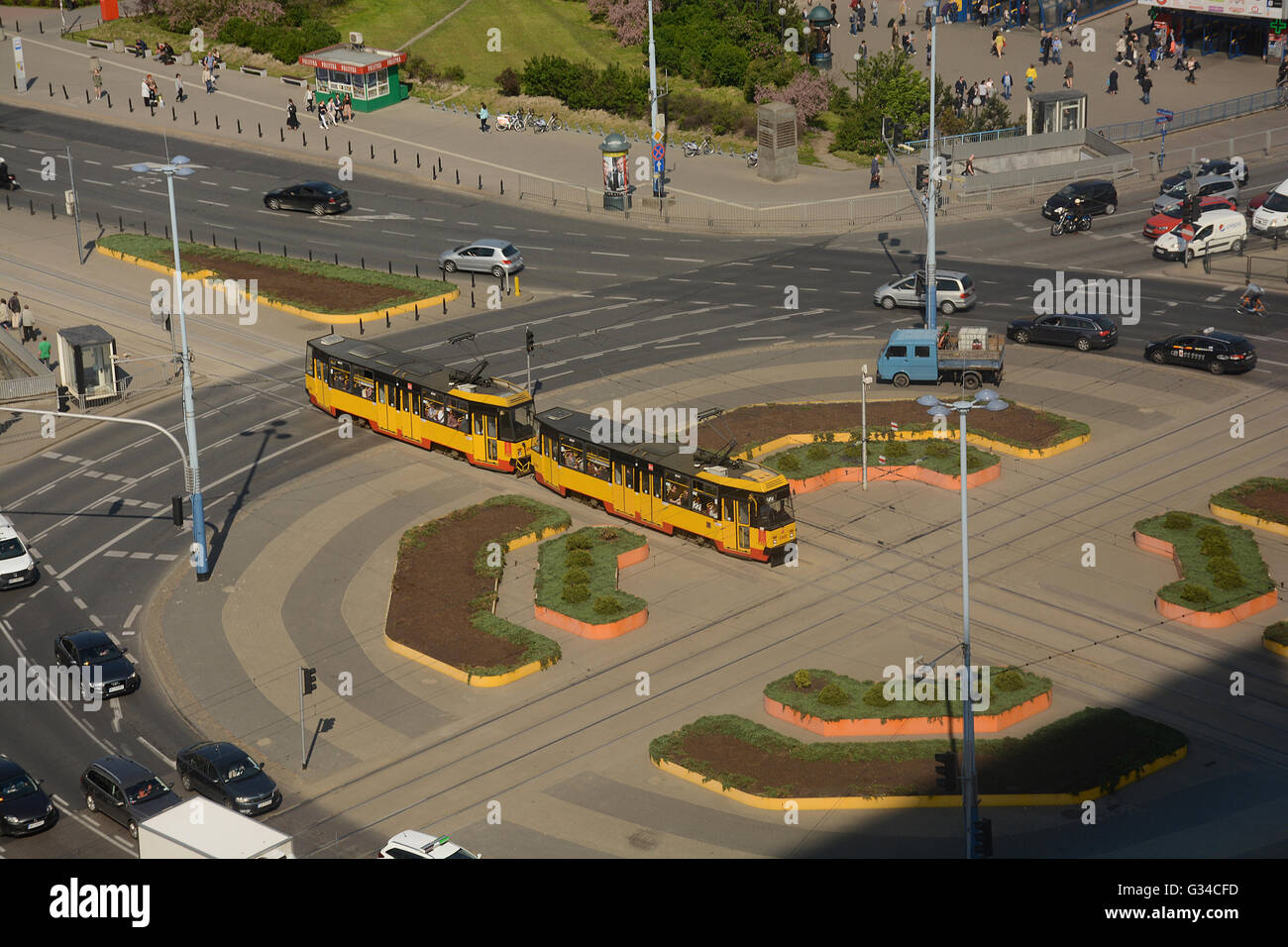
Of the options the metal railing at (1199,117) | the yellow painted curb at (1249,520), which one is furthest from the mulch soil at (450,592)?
the metal railing at (1199,117)

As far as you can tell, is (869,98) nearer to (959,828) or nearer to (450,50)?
(450,50)

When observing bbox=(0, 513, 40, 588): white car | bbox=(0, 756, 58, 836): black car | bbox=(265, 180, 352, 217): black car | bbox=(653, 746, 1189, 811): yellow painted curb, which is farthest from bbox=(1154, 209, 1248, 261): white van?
bbox=(0, 756, 58, 836): black car

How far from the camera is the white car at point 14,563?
170 ft

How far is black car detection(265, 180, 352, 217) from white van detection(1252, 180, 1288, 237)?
156ft

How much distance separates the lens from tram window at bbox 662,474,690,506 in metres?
52.8

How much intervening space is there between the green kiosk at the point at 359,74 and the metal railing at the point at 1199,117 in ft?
146

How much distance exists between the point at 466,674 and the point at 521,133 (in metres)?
63.1

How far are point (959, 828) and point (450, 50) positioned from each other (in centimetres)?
8765

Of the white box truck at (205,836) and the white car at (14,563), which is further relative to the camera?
the white car at (14,563)

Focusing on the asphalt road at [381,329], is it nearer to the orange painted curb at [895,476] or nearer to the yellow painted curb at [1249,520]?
the orange painted curb at [895,476]

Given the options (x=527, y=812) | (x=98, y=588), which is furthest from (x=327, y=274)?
(x=527, y=812)

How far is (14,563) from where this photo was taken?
51.9m

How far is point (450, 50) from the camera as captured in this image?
375ft

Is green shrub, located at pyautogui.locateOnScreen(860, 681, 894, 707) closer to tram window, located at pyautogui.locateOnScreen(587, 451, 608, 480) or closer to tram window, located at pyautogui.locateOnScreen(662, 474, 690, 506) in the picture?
tram window, located at pyautogui.locateOnScreen(662, 474, 690, 506)
